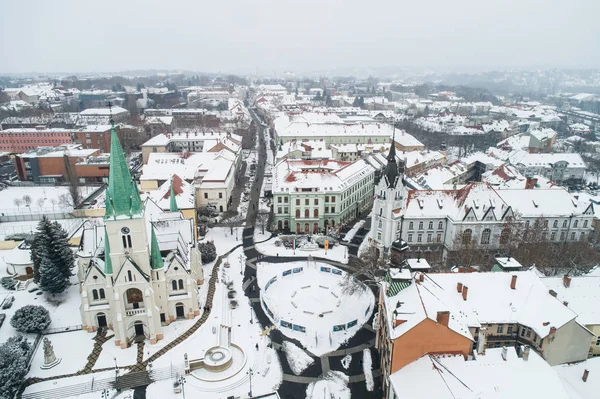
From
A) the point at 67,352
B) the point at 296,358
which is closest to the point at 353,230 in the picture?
the point at 296,358

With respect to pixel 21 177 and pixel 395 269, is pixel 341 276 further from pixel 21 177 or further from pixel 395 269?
pixel 21 177

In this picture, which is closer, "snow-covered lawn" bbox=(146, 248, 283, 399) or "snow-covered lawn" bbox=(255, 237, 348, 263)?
"snow-covered lawn" bbox=(146, 248, 283, 399)

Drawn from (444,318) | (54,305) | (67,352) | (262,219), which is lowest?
(67,352)

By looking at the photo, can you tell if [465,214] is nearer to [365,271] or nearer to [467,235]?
[467,235]

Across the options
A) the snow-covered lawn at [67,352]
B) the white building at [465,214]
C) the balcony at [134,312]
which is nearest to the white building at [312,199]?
the white building at [465,214]

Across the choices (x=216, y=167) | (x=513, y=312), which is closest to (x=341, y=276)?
(x=513, y=312)

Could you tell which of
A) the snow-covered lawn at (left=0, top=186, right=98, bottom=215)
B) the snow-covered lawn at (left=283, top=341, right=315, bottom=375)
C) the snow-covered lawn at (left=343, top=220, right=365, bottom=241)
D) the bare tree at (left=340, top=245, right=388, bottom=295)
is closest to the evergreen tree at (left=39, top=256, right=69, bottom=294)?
the snow-covered lawn at (left=283, top=341, right=315, bottom=375)

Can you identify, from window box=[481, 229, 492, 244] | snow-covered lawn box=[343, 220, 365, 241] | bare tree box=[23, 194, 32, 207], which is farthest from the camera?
bare tree box=[23, 194, 32, 207]

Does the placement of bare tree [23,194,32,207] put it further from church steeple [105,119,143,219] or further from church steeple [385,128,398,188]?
church steeple [385,128,398,188]
